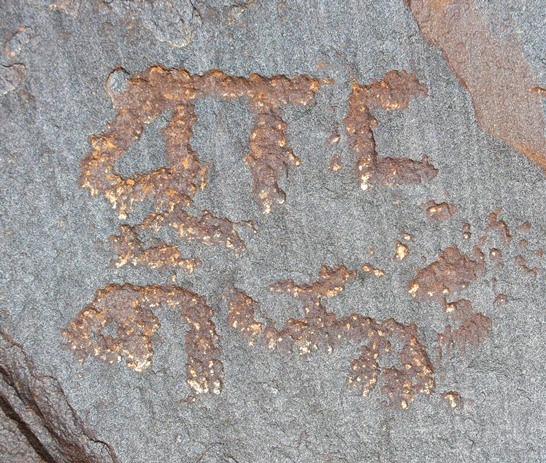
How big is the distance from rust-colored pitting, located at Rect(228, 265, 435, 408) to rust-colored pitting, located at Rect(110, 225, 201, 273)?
8 centimetres

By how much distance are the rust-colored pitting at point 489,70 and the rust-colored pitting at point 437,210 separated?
0.40ft

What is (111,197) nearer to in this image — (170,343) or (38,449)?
(170,343)

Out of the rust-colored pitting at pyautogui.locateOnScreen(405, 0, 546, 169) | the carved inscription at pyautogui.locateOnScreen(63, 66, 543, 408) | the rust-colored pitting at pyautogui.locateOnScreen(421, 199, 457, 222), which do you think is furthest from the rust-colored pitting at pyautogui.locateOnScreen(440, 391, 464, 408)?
the rust-colored pitting at pyautogui.locateOnScreen(405, 0, 546, 169)

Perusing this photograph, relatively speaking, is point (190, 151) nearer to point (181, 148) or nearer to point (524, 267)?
point (181, 148)

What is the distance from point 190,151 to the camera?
0.85 metres

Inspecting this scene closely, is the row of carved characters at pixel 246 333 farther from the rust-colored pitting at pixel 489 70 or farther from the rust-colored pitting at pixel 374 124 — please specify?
the rust-colored pitting at pixel 489 70

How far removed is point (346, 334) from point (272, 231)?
170mm

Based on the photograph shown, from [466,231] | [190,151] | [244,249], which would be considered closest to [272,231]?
[244,249]

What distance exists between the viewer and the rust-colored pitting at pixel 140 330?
836mm

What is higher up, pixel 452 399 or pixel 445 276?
pixel 445 276

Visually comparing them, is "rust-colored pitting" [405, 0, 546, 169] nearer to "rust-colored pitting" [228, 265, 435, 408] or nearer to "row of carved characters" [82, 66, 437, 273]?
"row of carved characters" [82, 66, 437, 273]

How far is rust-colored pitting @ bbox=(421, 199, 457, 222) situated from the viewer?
900 mm

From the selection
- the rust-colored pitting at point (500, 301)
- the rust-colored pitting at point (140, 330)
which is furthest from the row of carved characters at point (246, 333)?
the rust-colored pitting at point (500, 301)

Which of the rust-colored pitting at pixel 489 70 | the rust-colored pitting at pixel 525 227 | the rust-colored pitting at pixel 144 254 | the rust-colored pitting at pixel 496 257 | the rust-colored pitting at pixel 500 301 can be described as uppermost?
the rust-colored pitting at pixel 489 70
